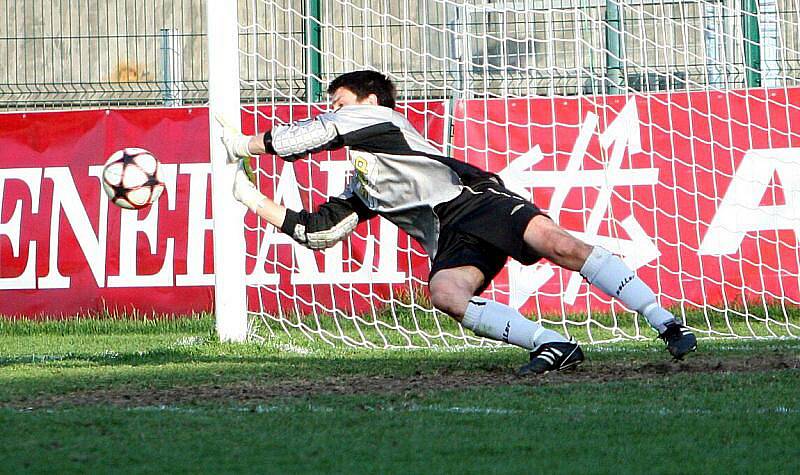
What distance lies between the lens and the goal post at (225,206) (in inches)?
323

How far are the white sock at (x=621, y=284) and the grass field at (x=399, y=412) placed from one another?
0.27 meters

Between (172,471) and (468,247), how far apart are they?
2.91 meters

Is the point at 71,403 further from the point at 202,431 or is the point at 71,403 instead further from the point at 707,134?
the point at 707,134

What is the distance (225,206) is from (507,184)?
2.92 meters

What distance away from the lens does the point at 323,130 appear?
6457mm

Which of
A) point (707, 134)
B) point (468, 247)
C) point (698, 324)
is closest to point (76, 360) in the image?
point (468, 247)

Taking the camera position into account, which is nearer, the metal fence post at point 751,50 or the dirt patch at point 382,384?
the dirt patch at point 382,384

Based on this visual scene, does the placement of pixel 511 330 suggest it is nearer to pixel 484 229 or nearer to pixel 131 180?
pixel 484 229

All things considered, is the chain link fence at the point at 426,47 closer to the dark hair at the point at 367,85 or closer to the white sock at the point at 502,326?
the dark hair at the point at 367,85

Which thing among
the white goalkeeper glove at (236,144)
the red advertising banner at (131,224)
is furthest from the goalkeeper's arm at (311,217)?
the red advertising banner at (131,224)

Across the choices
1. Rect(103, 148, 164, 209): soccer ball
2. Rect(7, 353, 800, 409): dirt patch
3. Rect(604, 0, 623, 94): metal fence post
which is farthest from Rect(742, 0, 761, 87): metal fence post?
Rect(103, 148, 164, 209): soccer ball

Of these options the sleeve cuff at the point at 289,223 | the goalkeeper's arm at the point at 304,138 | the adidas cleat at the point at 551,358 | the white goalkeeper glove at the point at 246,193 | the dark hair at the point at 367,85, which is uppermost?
the dark hair at the point at 367,85

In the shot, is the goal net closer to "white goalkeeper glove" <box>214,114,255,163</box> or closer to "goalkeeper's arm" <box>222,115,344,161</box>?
"white goalkeeper glove" <box>214,114,255,163</box>

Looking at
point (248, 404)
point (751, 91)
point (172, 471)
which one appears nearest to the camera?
point (172, 471)
